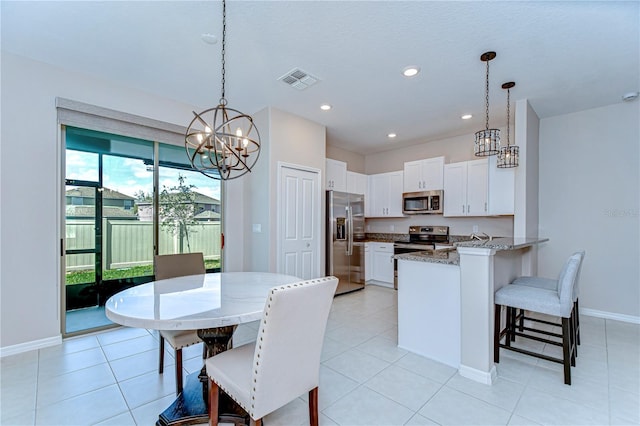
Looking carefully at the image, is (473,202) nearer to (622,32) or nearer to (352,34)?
(622,32)

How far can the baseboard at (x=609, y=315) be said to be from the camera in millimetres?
3430

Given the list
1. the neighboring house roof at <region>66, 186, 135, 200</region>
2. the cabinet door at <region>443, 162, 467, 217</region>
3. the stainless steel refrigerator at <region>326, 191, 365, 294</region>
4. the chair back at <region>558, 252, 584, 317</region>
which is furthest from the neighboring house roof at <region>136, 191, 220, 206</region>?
the chair back at <region>558, 252, 584, 317</region>

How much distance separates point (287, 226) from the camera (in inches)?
155

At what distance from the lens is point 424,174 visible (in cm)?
509

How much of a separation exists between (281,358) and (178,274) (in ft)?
5.30

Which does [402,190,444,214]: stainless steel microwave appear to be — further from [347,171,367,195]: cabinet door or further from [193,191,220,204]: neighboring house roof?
[193,191,220,204]: neighboring house roof

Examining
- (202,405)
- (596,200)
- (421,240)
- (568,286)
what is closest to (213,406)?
(202,405)

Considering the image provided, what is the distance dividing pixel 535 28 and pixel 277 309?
2827 mm

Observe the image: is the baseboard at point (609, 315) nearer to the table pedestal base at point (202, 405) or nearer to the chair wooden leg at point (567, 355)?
the chair wooden leg at point (567, 355)

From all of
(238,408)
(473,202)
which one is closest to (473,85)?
(473,202)

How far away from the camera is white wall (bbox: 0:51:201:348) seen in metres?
2.56

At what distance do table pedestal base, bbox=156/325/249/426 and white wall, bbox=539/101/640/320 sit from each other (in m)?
4.42

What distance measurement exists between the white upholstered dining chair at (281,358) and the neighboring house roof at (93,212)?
2.64 meters

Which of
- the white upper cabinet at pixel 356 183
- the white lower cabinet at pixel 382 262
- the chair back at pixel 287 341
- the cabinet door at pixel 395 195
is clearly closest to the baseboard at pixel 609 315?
the white lower cabinet at pixel 382 262
